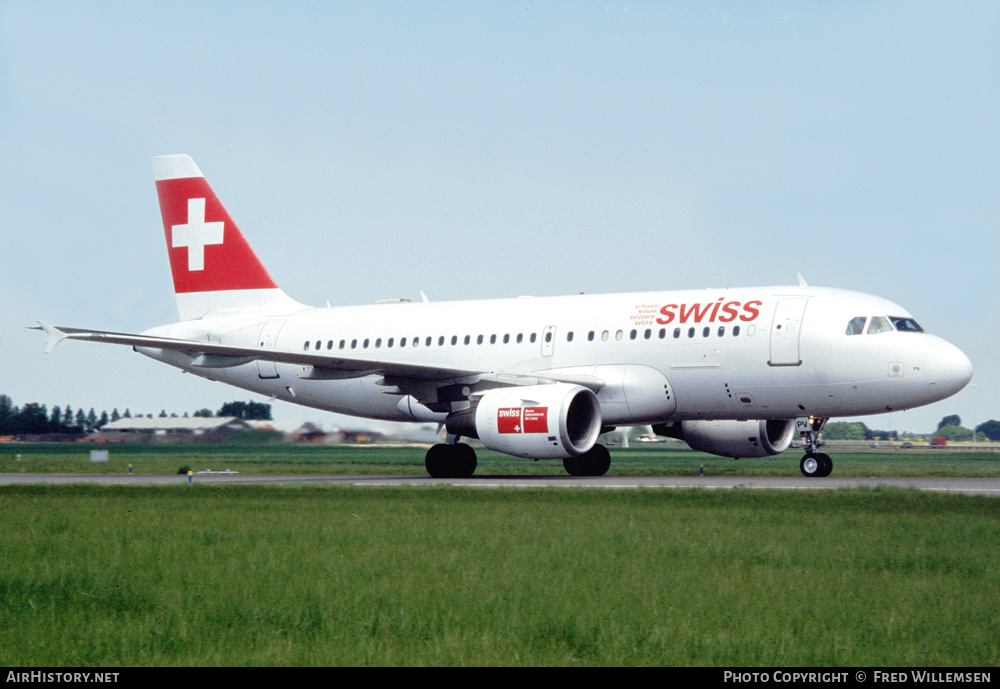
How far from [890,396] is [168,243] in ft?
63.1

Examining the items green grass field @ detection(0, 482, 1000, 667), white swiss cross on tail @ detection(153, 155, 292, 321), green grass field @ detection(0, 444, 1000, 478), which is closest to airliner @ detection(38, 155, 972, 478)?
white swiss cross on tail @ detection(153, 155, 292, 321)

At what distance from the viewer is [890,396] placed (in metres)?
21.5

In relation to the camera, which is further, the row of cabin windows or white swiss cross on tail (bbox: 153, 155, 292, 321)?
white swiss cross on tail (bbox: 153, 155, 292, 321)

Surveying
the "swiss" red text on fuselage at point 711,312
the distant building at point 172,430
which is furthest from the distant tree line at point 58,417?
the "swiss" red text on fuselage at point 711,312

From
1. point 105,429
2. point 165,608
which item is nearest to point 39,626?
point 165,608

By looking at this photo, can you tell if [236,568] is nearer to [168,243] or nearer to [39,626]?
[39,626]

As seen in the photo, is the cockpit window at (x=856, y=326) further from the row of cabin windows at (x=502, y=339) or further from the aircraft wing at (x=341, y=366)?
the aircraft wing at (x=341, y=366)

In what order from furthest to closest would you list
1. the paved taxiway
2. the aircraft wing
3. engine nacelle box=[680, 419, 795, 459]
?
1. engine nacelle box=[680, 419, 795, 459]
2. the aircraft wing
3. the paved taxiway

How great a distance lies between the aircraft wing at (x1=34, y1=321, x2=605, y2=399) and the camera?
76.6 ft

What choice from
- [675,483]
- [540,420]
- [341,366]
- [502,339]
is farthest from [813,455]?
[341,366]

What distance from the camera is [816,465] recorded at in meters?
22.8

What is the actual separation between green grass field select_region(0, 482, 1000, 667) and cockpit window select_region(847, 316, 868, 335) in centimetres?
854

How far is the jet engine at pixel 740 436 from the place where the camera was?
2520 centimetres

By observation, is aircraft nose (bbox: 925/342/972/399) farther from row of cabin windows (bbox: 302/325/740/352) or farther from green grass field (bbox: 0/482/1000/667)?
green grass field (bbox: 0/482/1000/667)
